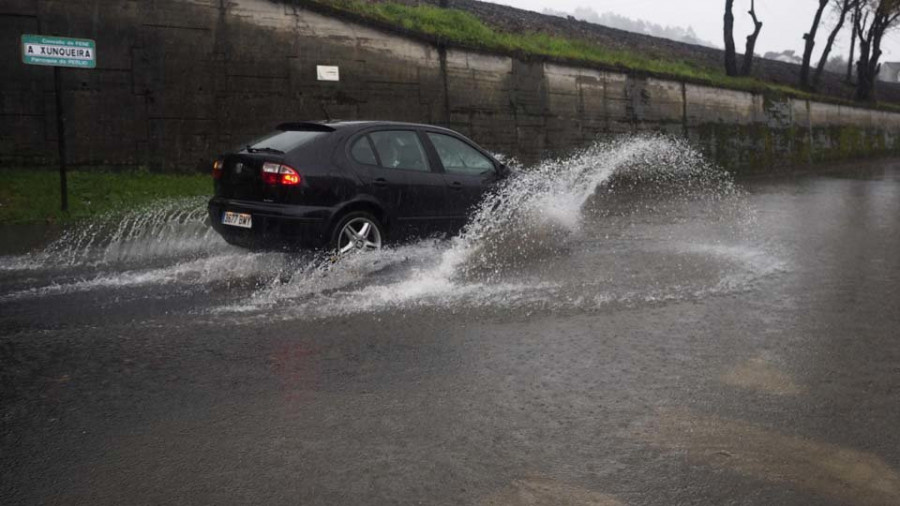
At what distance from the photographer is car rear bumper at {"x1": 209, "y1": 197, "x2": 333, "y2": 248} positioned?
789cm

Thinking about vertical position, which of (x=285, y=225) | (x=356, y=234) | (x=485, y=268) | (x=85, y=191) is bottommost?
(x=485, y=268)

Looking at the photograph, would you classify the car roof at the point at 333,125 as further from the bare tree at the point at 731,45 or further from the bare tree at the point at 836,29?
the bare tree at the point at 836,29

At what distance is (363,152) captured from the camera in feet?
28.2

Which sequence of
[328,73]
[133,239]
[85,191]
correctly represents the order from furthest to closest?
[328,73]
[85,191]
[133,239]

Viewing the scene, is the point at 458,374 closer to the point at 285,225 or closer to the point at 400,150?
the point at 285,225

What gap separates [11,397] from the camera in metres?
4.51

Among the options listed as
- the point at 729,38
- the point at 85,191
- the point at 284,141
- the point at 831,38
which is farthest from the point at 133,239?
the point at 831,38

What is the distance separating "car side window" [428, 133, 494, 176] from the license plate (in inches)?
93.3

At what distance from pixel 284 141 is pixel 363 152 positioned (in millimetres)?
813

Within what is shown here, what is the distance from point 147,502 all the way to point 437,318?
10.9 feet

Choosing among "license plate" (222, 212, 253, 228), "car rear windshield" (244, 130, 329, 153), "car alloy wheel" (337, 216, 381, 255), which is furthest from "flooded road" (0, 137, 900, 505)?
"car rear windshield" (244, 130, 329, 153)

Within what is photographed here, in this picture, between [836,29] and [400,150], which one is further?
[836,29]

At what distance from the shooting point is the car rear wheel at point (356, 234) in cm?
818

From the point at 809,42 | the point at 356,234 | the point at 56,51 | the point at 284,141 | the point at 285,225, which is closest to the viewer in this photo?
the point at 285,225
